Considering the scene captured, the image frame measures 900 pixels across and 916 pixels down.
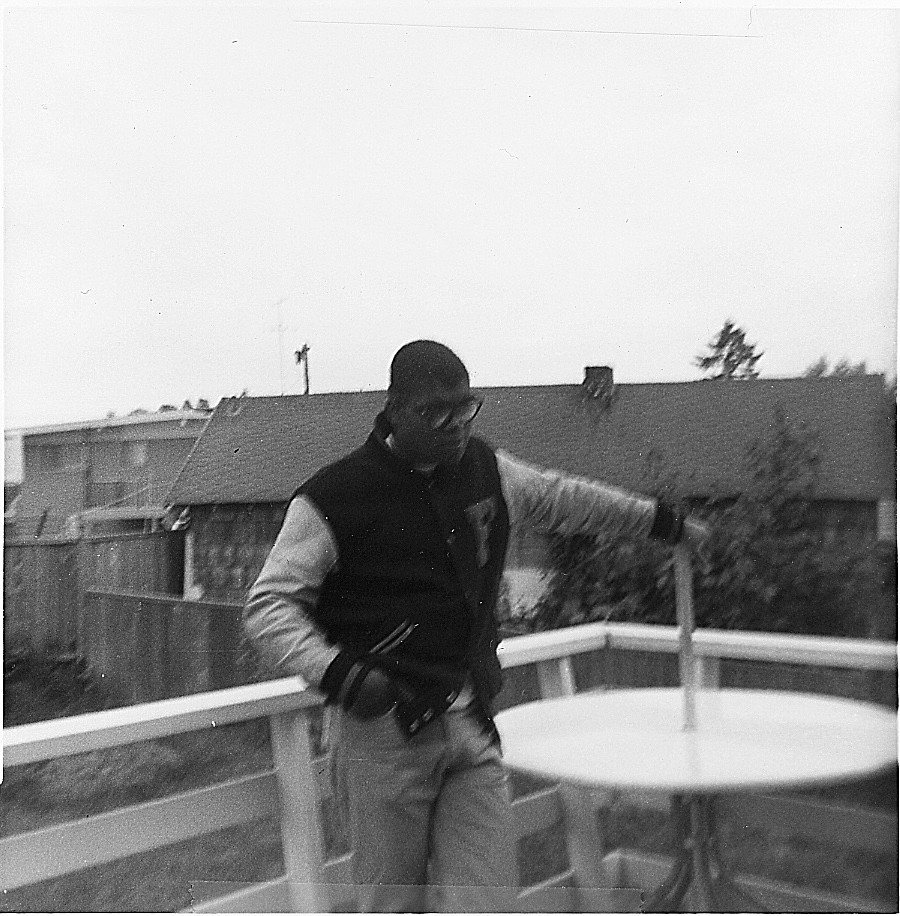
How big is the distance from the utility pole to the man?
160 mm

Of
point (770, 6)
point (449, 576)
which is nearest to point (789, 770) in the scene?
point (449, 576)

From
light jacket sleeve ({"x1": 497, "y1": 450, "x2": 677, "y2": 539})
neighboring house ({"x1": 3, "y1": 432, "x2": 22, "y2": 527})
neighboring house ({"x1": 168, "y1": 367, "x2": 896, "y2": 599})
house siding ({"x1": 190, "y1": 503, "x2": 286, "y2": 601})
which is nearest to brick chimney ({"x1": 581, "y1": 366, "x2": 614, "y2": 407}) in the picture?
neighboring house ({"x1": 168, "y1": 367, "x2": 896, "y2": 599})

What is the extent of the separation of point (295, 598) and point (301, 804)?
1.27 feet

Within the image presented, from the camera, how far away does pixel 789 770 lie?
2.07 meters

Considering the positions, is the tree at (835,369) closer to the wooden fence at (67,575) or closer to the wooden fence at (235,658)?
the wooden fence at (235,658)

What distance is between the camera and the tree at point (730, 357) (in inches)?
83.1

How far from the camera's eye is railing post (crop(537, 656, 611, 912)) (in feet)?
6.90

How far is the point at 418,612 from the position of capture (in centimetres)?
206

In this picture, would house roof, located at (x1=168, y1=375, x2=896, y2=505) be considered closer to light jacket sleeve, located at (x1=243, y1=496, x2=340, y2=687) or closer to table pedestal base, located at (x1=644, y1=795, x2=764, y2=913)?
light jacket sleeve, located at (x1=243, y1=496, x2=340, y2=687)

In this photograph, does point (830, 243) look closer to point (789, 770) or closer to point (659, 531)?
point (659, 531)

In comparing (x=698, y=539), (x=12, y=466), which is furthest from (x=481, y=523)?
(x=12, y=466)

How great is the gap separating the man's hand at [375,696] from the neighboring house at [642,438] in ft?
0.95

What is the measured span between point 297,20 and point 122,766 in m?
1.43

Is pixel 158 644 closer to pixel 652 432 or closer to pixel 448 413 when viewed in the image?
pixel 448 413
